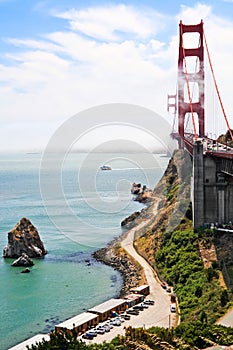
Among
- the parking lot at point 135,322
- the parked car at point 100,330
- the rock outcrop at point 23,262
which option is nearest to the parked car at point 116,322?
the parking lot at point 135,322

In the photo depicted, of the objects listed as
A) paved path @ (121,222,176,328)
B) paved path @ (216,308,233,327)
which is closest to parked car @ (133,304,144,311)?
paved path @ (121,222,176,328)

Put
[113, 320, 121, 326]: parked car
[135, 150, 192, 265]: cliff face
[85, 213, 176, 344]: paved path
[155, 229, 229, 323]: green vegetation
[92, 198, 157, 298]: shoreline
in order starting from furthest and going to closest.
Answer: [135, 150, 192, 265]: cliff face
[92, 198, 157, 298]: shoreline
[113, 320, 121, 326]: parked car
[155, 229, 229, 323]: green vegetation
[85, 213, 176, 344]: paved path

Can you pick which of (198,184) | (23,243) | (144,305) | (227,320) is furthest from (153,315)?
(23,243)

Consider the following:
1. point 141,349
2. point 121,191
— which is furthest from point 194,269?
point 121,191

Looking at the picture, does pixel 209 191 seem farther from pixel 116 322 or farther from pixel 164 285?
pixel 116 322

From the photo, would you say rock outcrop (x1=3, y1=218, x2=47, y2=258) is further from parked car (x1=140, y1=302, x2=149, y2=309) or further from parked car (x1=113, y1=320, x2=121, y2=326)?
parked car (x1=113, y1=320, x2=121, y2=326)

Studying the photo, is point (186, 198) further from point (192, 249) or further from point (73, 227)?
point (73, 227)
